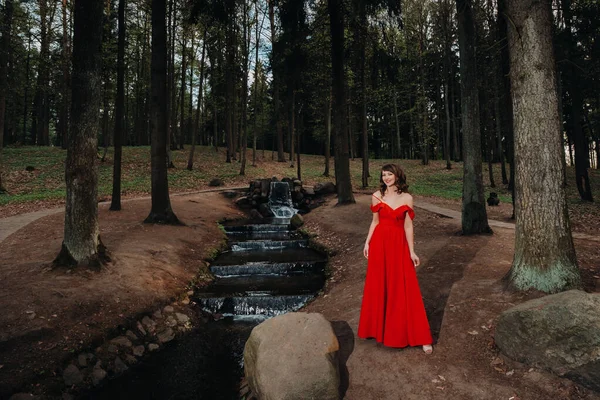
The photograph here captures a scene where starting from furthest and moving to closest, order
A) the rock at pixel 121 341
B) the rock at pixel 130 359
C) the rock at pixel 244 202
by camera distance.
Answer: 1. the rock at pixel 244 202
2. the rock at pixel 121 341
3. the rock at pixel 130 359

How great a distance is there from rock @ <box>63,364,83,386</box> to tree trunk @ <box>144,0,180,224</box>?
825 cm

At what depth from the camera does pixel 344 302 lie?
7.34 metres

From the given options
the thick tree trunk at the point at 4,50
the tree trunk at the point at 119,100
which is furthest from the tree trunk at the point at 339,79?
the thick tree trunk at the point at 4,50

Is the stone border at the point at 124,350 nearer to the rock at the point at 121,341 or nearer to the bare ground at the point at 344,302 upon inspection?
the rock at the point at 121,341

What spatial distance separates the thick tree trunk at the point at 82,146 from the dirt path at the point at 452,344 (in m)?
5.42

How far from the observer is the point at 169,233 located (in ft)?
40.7

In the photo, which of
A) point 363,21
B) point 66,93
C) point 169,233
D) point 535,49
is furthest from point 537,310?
point 66,93

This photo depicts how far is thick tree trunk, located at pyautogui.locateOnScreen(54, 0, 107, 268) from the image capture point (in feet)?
25.3

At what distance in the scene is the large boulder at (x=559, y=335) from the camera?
3811mm

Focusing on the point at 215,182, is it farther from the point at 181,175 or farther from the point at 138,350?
the point at 138,350

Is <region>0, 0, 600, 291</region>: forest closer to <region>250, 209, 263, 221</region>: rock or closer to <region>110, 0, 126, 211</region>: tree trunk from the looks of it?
<region>110, 0, 126, 211</region>: tree trunk

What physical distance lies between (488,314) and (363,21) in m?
15.5

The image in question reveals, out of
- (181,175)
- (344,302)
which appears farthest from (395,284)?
(181,175)

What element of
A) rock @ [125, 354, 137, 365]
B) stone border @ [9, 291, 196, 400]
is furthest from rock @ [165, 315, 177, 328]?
rock @ [125, 354, 137, 365]
